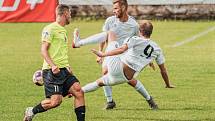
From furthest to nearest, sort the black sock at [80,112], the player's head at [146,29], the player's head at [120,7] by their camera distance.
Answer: the player's head at [146,29] → the player's head at [120,7] → the black sock at [80,112]

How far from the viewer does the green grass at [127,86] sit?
13070 millimetres

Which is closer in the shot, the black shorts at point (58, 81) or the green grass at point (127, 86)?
the black shorts at point (58, 81)

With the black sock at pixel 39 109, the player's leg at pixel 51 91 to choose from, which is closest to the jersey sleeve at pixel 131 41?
the player's leg at pixel 51 91

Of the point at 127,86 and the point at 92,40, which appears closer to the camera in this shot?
the point at 92,40

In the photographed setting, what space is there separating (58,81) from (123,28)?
253 cm

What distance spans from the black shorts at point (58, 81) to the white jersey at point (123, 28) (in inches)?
91.0

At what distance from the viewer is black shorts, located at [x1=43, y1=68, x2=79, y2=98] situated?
11.4 meters

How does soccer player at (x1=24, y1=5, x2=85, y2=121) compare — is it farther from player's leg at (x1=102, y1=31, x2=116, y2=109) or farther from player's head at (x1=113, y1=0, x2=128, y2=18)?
player's leg at (x1=102, y1=31, x2=116, y2=109)

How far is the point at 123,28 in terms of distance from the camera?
1352 cm

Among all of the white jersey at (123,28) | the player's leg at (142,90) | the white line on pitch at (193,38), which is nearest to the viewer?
the white jersey at (123,28)

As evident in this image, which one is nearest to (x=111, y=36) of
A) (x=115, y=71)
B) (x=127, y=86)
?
(x=115, y=71)

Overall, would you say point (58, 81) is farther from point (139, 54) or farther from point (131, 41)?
point (139, 54)

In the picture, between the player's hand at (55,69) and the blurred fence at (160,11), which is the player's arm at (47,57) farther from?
the blurred fence at (160,11)

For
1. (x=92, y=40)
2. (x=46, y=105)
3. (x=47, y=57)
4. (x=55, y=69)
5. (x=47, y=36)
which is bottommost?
(x=46, y=105)
